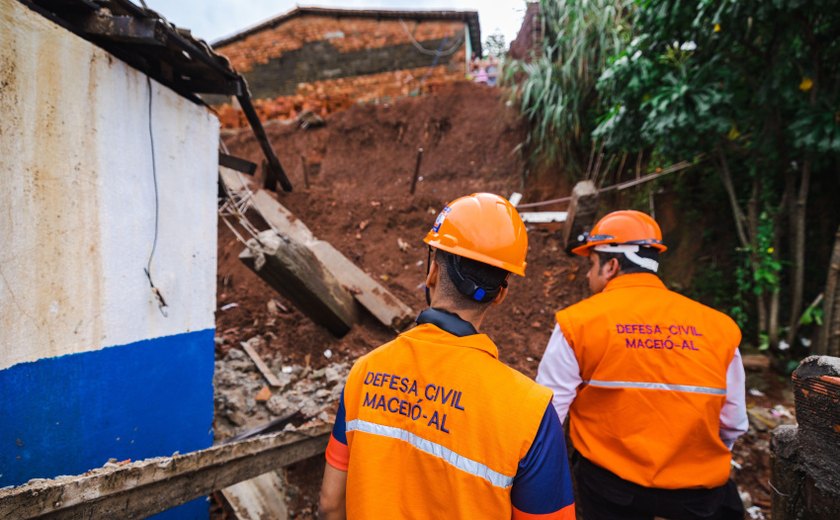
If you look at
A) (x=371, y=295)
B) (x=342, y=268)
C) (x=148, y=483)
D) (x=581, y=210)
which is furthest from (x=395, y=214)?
(x=148, y=483)

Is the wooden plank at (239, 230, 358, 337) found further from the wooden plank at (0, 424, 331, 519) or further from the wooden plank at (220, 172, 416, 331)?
the wooden plank at (0, 424, 331, 519)

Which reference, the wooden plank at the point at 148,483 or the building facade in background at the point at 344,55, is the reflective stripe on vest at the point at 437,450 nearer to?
the wooden plank at the point at 148,483

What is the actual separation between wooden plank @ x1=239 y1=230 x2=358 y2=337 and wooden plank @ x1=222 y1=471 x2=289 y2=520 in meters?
1.37

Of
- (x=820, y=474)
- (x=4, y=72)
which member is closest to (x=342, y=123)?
(x=4, y=72)

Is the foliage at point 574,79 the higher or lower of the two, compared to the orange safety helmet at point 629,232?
higher

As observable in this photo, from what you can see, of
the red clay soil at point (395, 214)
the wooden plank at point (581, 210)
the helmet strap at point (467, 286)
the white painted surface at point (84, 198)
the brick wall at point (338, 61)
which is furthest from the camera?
the brick wall at point (338, 61)

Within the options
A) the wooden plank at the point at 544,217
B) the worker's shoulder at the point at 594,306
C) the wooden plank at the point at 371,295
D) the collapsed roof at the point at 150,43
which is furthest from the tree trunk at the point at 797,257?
the collapsed roof at the point at 150,43

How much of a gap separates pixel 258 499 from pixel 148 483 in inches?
70.2

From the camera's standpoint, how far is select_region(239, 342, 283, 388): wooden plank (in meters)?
3.95

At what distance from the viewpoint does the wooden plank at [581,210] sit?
4.83 meters

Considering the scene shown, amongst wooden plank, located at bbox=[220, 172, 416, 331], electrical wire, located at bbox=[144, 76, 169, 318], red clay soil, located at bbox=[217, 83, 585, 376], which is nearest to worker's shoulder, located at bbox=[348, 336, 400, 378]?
electrical wire, located at bbox=[144, 76, 169, 318]

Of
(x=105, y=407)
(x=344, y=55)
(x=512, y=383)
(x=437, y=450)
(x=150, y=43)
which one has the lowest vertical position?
(x=105, y=407)

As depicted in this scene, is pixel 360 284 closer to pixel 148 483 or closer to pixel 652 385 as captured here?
pixel 148 483

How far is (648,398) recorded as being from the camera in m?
1.91
